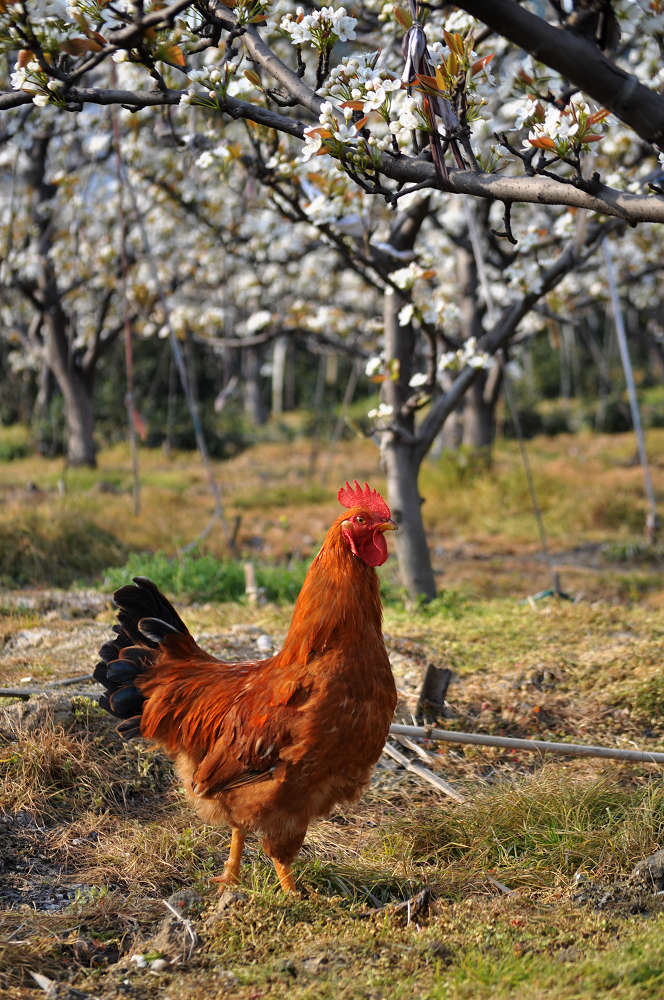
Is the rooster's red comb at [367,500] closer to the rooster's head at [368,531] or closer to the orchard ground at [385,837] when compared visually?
the rooster's head at [368,531]

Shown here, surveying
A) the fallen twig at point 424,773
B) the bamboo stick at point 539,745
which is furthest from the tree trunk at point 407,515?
the bamboo stick at point 539,745

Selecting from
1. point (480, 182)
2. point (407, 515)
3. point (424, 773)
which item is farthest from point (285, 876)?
point (407, 515)

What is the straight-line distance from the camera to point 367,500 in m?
3.03

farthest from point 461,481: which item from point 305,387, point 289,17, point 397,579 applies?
point 305,387

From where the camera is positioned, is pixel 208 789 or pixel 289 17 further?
pixel 289 17

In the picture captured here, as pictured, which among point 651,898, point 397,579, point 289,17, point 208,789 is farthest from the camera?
point 397,579

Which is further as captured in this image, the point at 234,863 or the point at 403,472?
the point at 403,472

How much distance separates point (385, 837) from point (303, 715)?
33.7 inches

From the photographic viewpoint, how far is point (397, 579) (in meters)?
7.14

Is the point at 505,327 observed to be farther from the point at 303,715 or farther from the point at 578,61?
the point at 303,715

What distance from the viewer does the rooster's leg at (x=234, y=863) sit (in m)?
3.05

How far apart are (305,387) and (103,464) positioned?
1220 cm

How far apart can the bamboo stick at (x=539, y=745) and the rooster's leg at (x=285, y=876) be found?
3.32 feet

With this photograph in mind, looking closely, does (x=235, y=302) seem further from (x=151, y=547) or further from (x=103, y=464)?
(x=151, y=547)
